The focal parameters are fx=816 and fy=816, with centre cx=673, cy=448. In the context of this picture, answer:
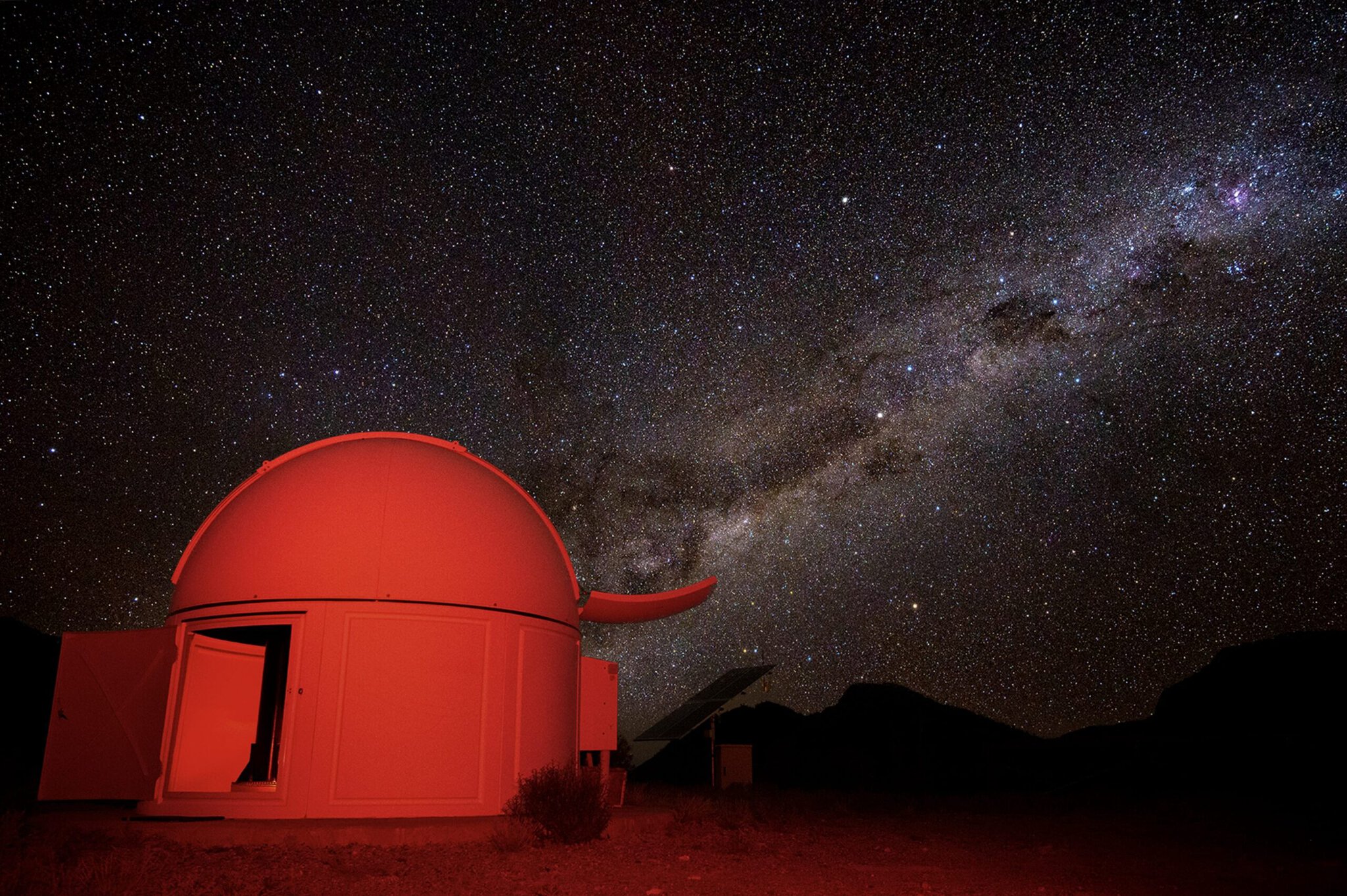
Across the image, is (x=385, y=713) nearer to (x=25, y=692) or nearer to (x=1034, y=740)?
(x=25, y=692)

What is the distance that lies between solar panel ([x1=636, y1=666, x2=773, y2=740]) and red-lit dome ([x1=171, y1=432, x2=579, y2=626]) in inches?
270

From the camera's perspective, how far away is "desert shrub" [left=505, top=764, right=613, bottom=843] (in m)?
8.29

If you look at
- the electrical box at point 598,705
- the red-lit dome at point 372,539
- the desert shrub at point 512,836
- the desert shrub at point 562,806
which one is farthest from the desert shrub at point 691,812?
the red-lit dome at point 372,539

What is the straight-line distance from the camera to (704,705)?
56.2 ft

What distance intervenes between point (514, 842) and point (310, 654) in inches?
114

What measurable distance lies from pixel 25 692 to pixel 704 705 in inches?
1172

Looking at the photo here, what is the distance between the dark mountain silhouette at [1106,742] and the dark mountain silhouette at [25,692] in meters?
18.5

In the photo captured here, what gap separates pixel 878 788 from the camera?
2378 centimetres

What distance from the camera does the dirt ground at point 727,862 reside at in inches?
243

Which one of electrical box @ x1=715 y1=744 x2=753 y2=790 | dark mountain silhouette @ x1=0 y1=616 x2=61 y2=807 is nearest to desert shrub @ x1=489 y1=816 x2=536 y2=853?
electrical box @ x1=715 y1=744 x2=753 y2=790

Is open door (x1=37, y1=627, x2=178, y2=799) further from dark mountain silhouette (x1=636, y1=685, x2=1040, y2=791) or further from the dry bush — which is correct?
dark mountain silhouette (x1=636, y1=685, x2=1040, y2=791)

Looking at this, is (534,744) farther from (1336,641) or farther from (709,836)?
(1336,641)

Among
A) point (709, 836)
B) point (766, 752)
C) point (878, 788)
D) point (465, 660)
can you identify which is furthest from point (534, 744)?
point (766, 752)

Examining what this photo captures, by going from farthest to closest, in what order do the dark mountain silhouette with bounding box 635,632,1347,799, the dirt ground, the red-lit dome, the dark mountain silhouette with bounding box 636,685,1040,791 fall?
the dark mountain silhouette with bounding box 636,685,1040,791, the dark mountain silhouette with bounding box 635,632,1347,799, the red-lit dome, the dirt ground
